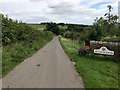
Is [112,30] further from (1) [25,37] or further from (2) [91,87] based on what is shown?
(2) [91,87]

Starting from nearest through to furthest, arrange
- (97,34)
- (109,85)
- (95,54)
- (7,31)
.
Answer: (109,85) → (95,54) → (7,31) → (97,34)

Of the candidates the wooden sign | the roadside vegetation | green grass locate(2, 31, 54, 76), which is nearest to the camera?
green grass locate(2, 31, 54, 76)

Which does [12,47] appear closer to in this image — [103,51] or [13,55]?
[13,55]

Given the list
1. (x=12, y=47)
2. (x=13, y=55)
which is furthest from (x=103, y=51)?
(x=12, y=47)

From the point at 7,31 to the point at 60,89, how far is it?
8640 mm

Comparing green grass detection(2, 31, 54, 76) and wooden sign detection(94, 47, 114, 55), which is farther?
wooden sign detection(94, 47, 114, 55)

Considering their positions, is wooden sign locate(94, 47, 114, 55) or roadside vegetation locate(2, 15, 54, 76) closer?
roadside vegetation locate(2, 15, 54, 76)

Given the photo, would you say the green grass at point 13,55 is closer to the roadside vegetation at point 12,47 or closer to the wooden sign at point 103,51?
the roadside vegetation at point 12,47

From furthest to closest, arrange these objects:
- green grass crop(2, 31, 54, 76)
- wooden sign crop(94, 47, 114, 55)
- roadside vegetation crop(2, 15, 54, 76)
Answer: wooden sign crop(94, 47, 114, 55)
roadside vegetation crop(2, 15, 54, 76)
green grass crop(2, 31, 54, 76)

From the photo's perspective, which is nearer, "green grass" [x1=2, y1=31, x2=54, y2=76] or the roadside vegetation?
"green grass" [x1=2, y1=31, x2=54, y2=76]

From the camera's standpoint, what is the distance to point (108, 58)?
317 inches

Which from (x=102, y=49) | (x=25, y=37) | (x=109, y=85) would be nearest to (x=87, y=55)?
(x=102, y=49)

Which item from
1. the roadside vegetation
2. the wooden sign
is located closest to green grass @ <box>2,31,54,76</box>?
the roadside vegetation

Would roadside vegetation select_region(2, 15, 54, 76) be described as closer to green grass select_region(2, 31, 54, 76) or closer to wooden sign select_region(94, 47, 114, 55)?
green grass select_region(2, 31, 54, 76)
